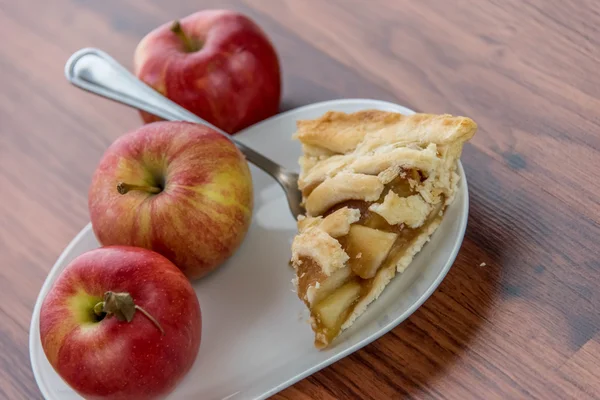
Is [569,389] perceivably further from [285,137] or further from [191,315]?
[285,137]

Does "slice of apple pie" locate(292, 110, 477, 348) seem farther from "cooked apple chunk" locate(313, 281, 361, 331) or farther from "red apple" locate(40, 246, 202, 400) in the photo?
"red apple" locate(40, 246, 202, 400)

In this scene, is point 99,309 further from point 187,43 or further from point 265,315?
point 187,43

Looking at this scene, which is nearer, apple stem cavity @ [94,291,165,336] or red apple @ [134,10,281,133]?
apple stem cavity @ [94,291,165,336]

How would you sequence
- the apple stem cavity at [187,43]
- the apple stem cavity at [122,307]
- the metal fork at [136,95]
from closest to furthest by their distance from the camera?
the apple stem cavity at [122,307], the metal fork at [136,95], the apple stem cavity at [187,43]

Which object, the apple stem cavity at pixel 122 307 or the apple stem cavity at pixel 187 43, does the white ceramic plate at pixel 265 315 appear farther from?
the apple stem cavity at pixel 187 43

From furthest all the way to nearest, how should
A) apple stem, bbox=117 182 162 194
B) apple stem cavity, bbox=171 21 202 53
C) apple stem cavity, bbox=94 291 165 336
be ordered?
apple stem cavity, bbox=171 21 202 53 < apple stem, bbox=117 182 162 194 < apple stem cavity, bbox=94 291 165 336

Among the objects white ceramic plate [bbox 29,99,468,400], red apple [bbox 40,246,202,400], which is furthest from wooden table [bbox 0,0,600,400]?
red apple [bbox 40,246,202,400]

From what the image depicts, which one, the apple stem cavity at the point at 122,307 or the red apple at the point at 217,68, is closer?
the apple stem cavity at the point at 122,307

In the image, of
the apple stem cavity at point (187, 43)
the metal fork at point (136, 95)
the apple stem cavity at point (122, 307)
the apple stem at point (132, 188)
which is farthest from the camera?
the apple stem cavity at point (187, 43)

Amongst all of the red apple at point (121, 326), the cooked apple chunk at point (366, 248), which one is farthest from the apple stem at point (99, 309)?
the cooked apple chunk at point (366, 248)
